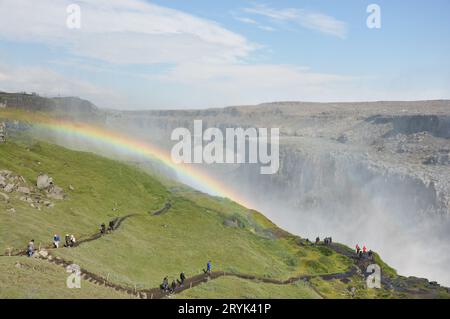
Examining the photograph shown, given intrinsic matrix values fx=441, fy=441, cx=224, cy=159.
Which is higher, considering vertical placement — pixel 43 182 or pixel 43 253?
pixel 43 182

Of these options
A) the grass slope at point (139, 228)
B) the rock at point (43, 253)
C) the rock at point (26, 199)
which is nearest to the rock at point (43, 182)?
the grass slope at point (139, 228)

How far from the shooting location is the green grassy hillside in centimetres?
5269

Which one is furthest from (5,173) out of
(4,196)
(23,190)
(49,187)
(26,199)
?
(4,196)

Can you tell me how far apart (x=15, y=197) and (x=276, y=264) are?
4608 centimetres

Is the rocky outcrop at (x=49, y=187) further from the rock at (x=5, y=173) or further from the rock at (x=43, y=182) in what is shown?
the rock at (x=5, y=173)

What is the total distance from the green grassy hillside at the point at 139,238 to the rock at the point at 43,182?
1035 millimetres

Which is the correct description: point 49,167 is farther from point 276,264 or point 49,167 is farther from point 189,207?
point 276,264

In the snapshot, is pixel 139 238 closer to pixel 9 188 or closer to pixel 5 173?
pixel 9 188

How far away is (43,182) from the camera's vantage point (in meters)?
82.6

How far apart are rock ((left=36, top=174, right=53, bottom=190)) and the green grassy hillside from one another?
1.04m

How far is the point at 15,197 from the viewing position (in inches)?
2790

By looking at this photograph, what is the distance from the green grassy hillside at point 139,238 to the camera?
2074 inches

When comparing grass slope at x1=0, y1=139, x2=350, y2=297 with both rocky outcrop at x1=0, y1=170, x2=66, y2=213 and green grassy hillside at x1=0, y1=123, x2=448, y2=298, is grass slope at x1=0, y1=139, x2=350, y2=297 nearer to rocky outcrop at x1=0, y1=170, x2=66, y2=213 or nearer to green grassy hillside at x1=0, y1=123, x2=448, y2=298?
green grassy hillside at x1=0, y1=123, x2=448, y2=298

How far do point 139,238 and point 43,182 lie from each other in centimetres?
2312
